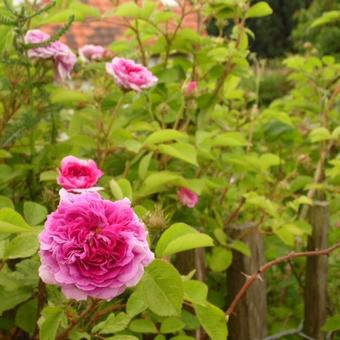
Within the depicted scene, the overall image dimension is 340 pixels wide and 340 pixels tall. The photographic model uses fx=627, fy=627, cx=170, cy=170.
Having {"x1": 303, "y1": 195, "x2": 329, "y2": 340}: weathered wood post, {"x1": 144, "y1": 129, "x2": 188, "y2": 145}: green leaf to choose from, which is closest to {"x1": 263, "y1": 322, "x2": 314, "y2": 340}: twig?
{"x1": 303, "y1": 195, "x2": 329, "y2": 340}: weathered wood post

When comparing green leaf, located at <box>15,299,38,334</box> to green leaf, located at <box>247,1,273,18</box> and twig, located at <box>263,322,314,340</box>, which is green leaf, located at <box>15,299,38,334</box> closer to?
twig, located at <box>263,322,314,340</box>

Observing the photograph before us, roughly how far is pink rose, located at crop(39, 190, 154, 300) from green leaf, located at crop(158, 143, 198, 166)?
1.70 ft

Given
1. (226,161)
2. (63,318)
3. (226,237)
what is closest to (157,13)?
(226,161)

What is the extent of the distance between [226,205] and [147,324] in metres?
0.77

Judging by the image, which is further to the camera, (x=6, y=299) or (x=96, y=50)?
(x=96, y=50)

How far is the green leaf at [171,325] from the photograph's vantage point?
1.15 m

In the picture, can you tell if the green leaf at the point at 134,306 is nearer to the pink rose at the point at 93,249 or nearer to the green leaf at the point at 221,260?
the pink rose at the point at 93,249

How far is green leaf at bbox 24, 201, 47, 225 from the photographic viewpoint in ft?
3.35

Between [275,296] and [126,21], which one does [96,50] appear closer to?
[126,21]

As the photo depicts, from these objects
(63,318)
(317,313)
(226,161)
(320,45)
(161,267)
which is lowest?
(320,45)

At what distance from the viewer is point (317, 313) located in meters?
1.57

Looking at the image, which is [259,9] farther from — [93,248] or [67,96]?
[93,248]

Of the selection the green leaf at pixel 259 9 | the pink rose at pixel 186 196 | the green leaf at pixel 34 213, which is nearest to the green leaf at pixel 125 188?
the green leaf at pixel 34 213

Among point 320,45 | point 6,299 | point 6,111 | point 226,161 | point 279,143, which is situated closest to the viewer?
point 6,299
